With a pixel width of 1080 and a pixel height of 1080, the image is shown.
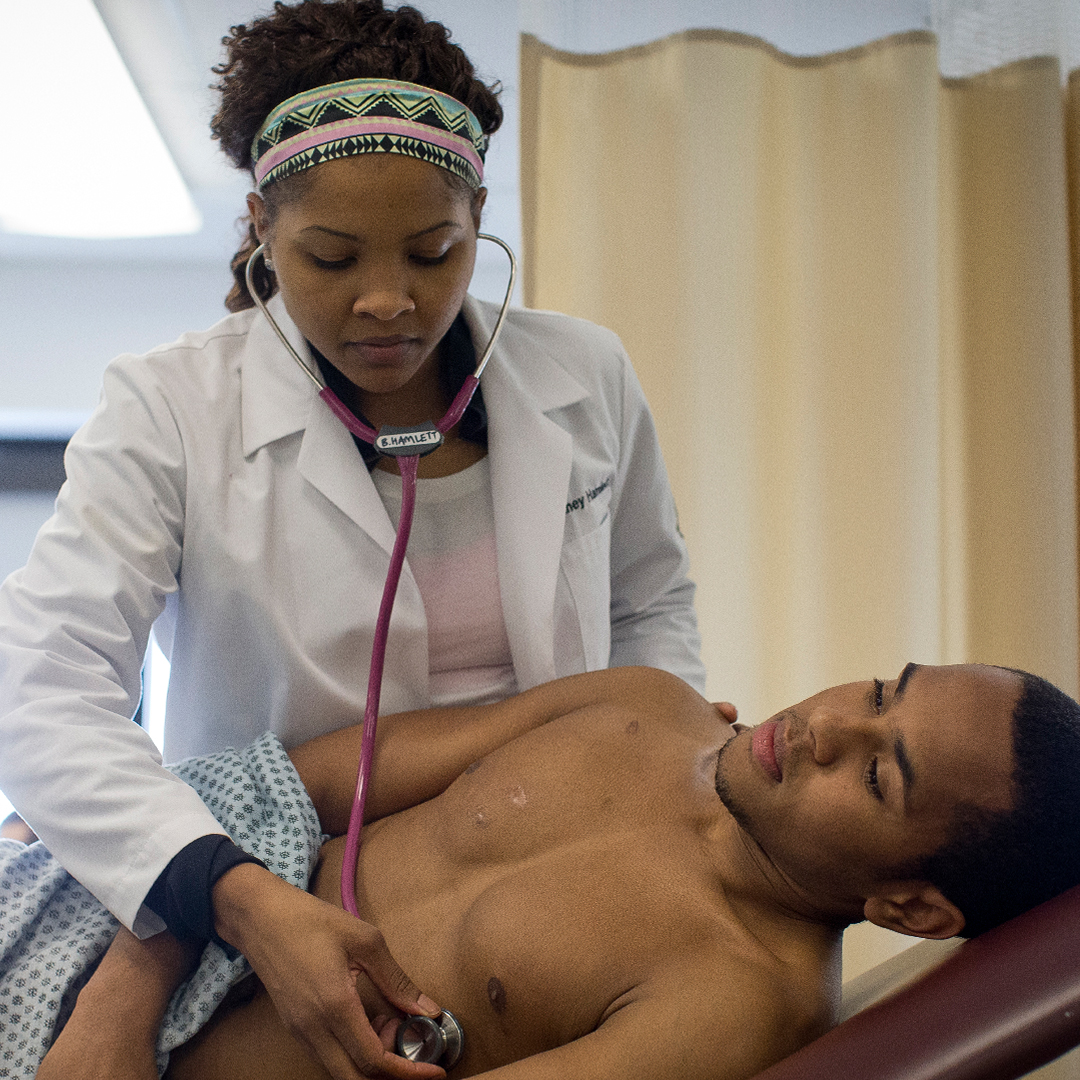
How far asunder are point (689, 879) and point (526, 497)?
0.52 m

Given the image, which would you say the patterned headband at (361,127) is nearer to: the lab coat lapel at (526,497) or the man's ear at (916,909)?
the lab coat lapel at (526,497)

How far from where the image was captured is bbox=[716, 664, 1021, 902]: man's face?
0.97 m

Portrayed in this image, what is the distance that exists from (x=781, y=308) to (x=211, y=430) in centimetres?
141

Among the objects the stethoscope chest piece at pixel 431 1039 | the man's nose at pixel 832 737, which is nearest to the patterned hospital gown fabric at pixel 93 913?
the stethoscope chest piece at pixel 431 1039

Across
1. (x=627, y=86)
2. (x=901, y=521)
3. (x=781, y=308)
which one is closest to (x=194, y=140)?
(x=627, y=86)

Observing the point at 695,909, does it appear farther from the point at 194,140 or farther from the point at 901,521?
the point at 194,140

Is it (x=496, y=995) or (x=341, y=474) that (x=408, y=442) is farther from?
(x=496, y=995)

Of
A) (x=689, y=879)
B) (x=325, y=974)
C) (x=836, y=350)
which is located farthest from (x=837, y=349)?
(x=325, y=974)

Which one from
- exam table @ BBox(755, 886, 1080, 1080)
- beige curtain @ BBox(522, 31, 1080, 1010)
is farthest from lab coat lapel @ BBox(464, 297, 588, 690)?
beige curtain @ BBox(522, 31, 1080, 1010)

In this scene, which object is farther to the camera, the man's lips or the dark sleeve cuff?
the man's lips

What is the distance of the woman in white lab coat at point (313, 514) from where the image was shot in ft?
3.27

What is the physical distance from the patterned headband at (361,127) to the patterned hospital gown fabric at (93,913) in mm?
643

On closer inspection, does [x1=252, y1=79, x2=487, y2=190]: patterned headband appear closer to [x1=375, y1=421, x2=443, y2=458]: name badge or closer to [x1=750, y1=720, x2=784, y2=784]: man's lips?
[x1=375, y1=421, x2=443, y2=458]: name badge

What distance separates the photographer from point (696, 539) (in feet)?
7.39
